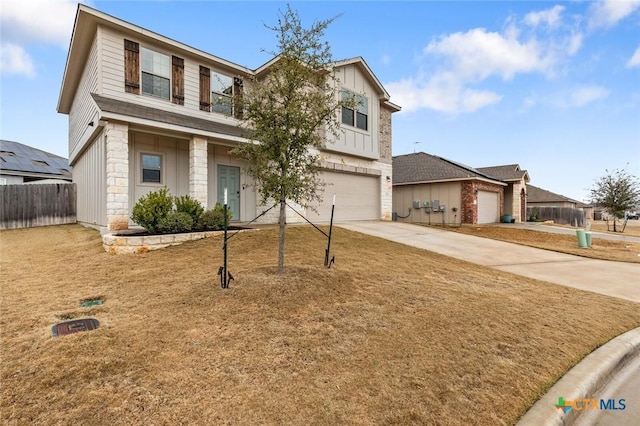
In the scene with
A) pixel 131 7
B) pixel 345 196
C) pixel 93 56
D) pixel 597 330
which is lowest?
pixel 597 330

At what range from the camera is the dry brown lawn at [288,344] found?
213cm

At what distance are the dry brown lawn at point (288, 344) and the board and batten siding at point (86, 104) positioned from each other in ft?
21.9

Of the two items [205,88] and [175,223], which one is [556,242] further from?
[205,88]

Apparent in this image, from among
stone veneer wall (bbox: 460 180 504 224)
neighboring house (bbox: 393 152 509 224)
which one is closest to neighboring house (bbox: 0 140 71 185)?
Answer: neighboring house (bbox: 393 152 509 224)

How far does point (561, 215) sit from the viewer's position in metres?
26.2

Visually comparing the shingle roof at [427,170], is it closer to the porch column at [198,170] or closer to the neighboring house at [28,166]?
the porch column at [198,170]

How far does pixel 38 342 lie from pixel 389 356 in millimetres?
3439

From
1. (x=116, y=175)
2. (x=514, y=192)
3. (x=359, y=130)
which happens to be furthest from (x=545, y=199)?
(x=116, y=175)

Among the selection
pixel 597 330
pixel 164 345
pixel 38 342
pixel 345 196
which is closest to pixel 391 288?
pixel 597 330

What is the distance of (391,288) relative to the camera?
492 centimetres

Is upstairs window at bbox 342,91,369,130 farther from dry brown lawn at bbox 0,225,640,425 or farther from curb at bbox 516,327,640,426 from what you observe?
curb at bbox 516,327,640,426

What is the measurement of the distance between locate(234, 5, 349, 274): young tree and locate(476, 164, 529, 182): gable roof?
22.2m

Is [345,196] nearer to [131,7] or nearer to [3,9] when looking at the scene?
[131,7]

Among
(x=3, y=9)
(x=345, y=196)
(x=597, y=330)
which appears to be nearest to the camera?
(x=597, y=330)
